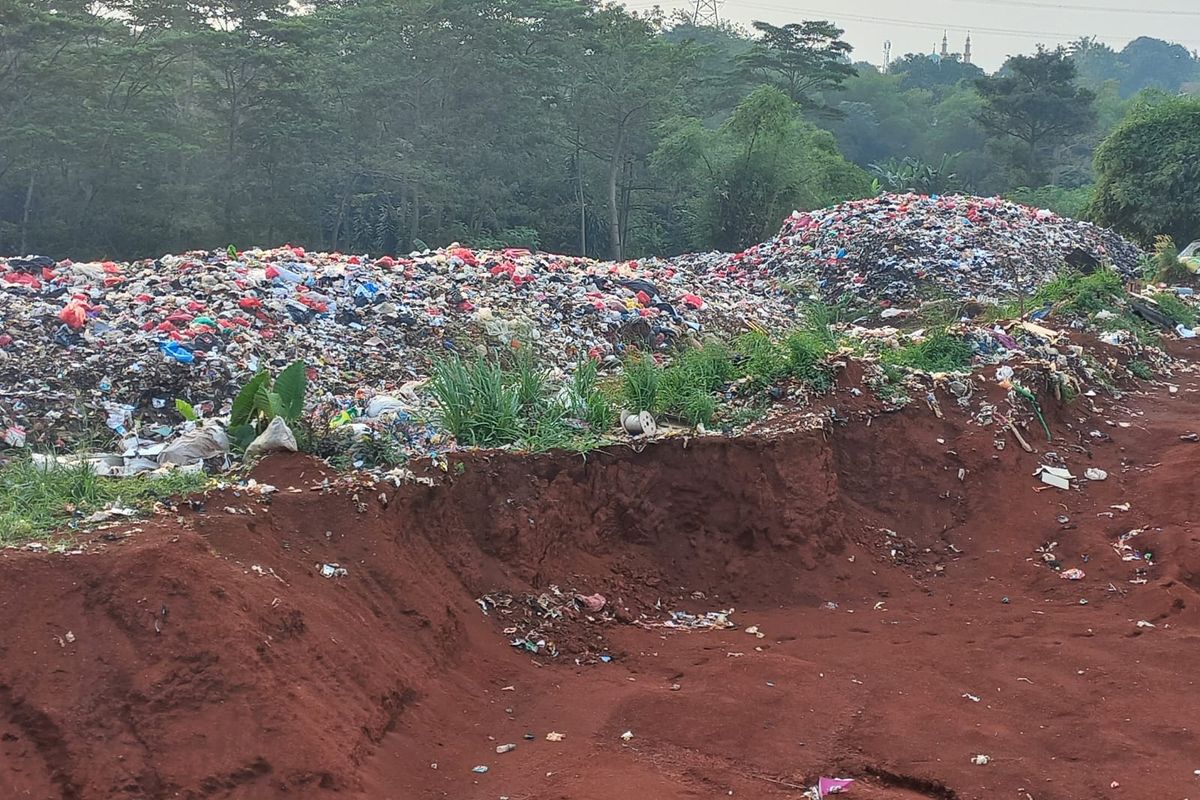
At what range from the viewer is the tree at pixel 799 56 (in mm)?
26766

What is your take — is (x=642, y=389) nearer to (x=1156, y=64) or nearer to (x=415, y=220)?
(x=415, y=220)

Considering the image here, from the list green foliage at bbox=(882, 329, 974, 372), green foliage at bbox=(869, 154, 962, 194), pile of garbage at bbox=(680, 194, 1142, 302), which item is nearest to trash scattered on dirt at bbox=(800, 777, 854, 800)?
green foliage at bbox=(882, 329, 974, 372)

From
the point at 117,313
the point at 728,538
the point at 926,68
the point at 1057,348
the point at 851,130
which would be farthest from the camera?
the point at 926,68

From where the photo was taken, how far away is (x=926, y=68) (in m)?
44.8

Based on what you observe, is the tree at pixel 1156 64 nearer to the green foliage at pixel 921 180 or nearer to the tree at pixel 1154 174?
the green foliage at pixel 921 180

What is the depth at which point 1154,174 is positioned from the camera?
1352 centimetres

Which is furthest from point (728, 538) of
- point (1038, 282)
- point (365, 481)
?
point (1038, 282)

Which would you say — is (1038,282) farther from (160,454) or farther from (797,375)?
(160,454)

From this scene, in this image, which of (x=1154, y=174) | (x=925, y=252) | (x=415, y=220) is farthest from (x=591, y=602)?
(x=415, y=220)

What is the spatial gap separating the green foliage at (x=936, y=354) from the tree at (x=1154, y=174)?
959 centimetres

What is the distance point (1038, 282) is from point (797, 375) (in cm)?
611

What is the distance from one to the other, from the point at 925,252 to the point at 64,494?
350 inches

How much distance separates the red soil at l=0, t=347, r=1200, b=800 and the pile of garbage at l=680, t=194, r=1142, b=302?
16.8 feet

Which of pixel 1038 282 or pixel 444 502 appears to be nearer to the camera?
pixel 444 502
